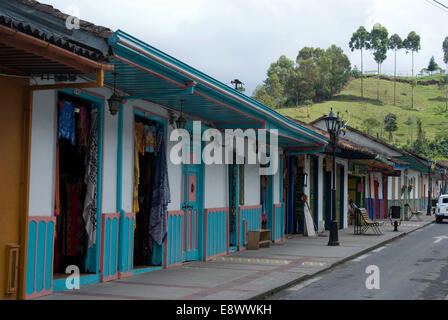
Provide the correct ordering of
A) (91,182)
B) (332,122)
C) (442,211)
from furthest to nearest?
(442,211) < (332,122) < (91,182)

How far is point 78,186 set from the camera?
9820mm

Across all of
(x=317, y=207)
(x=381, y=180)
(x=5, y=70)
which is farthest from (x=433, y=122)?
(x=5, y=70)

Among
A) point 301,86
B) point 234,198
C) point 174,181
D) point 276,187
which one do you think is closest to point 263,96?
point 301,86

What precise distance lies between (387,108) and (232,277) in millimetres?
114104

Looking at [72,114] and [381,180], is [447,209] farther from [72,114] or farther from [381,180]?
[72,114]

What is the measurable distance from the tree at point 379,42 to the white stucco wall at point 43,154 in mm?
125027

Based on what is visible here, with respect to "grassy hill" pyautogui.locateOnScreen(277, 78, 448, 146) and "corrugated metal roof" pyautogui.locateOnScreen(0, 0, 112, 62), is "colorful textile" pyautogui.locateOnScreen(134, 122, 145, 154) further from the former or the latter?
"grassy hill" pyautogui.locateOnScreen(277, 78, 448, 146)

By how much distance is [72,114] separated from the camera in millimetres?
8977

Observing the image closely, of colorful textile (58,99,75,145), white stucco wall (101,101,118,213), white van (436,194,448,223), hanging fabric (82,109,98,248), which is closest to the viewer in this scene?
colorful textile (58,99,75,145)

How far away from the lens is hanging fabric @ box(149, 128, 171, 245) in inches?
446

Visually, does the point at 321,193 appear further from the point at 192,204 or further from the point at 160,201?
the point at 160,201

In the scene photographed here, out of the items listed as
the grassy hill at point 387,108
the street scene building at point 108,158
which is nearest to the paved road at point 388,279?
the street scene building at point 108,158

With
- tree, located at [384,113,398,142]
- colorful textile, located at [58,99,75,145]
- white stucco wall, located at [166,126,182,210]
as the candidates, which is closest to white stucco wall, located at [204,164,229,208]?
white stucco wall, located at [166,126,182,210]
